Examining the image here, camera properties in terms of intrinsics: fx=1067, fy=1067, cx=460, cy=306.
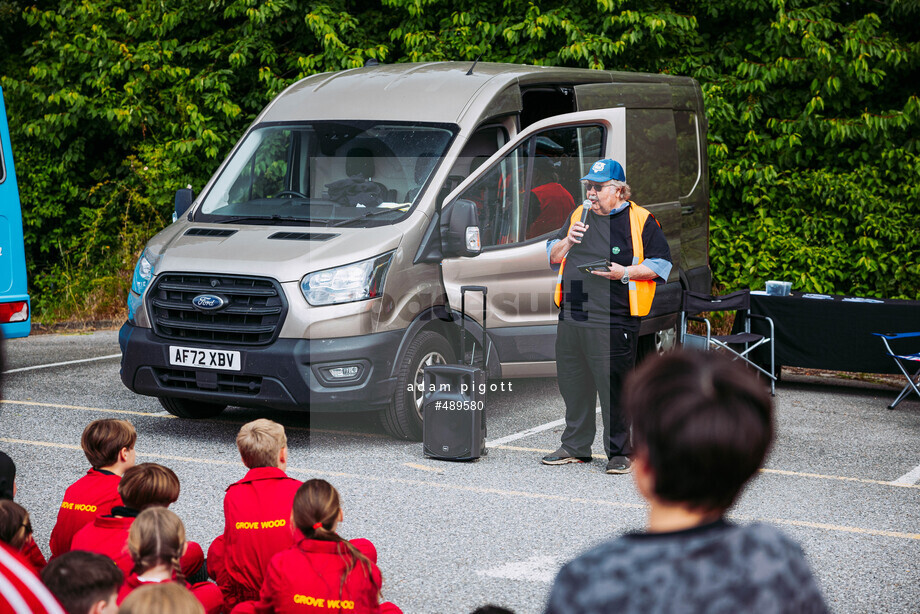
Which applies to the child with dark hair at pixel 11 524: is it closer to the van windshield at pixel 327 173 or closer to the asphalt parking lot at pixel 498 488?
the asphalt parking lot at pixel 498 488

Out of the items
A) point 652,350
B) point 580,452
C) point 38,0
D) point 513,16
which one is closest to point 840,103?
point 513,16

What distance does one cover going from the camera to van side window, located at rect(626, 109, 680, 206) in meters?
8.73

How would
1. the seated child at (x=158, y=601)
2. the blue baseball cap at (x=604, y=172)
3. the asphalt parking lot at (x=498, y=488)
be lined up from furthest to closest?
the blue baseball cap at (x=604, y=172), the asphalt parking lot at (x=498, y=488), the seated child at (x=158, y=601)

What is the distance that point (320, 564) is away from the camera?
3.33 m

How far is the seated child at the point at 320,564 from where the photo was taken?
10.8ft

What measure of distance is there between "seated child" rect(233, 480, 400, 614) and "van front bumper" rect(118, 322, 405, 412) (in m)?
3.44

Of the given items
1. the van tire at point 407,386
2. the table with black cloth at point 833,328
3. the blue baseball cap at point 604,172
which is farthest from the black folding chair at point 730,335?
the blue baseball cap at point 604,172

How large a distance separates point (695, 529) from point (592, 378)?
5.27 meters

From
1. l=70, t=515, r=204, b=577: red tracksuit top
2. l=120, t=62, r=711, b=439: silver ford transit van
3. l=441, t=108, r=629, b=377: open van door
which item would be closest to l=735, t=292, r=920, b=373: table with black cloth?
l=120, t=62, r=711, b=439: silver ford transit van

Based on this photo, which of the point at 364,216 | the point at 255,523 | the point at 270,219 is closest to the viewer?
the point at 255,523

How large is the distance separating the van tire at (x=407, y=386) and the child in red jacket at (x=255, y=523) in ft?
9.82

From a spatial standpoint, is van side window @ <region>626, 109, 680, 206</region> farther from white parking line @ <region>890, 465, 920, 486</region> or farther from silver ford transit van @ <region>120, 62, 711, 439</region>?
white parking line @ <region>890, 465, 920, 486</region>

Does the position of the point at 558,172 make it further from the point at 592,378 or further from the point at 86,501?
the point at 86,501

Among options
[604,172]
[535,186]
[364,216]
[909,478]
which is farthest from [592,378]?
[909,478]
